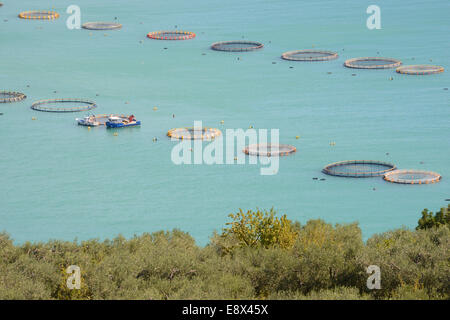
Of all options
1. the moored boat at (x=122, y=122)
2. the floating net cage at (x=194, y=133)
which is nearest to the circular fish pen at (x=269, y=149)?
the floating net cage at (x=194, y=133)

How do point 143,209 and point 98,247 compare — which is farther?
point 143,209

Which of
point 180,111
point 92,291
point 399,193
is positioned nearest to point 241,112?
point 180,111

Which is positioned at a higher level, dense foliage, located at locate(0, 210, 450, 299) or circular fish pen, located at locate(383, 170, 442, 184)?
dense foliage, located at locate(0, 210, 450, 299)

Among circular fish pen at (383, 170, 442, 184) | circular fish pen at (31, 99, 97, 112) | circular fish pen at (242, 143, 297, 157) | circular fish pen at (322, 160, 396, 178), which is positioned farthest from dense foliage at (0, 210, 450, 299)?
circular fish pen at (31, 99, 97, 112)

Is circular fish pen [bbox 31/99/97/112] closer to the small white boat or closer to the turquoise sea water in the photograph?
the turquoise sea water

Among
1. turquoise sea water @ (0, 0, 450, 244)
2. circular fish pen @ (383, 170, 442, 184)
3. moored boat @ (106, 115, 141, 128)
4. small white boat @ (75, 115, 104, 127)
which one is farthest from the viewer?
small white boat @ (75, 115, 104, 127)

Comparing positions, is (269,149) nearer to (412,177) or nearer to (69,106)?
(412,177)

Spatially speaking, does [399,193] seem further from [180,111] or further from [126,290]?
[126,290]
